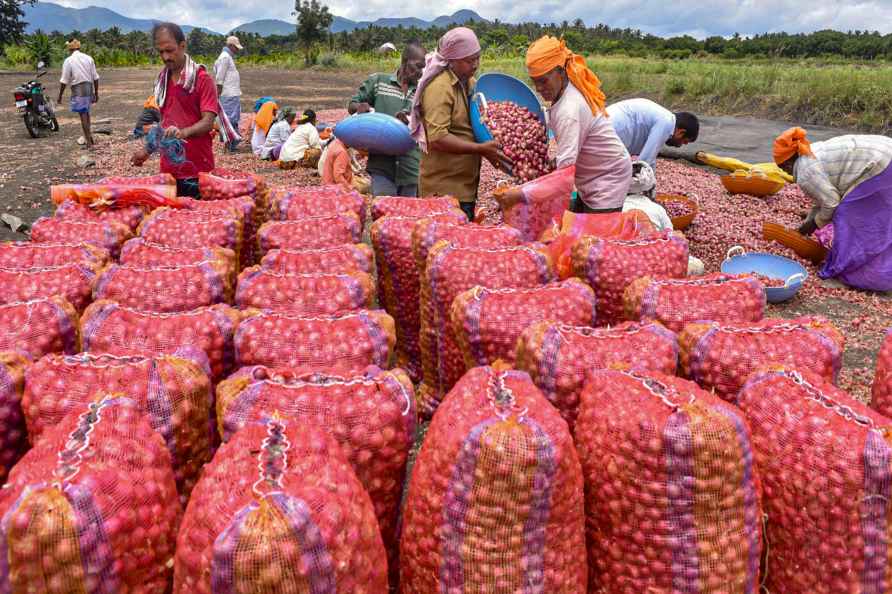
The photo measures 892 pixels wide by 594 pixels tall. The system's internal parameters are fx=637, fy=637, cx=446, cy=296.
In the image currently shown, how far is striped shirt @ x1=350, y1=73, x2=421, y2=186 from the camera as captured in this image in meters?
4.69

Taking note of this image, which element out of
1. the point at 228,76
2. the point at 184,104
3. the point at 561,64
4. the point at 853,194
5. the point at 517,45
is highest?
the point at 517,45

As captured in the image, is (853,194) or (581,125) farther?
(853,194)

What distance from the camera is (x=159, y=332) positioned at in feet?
5.70

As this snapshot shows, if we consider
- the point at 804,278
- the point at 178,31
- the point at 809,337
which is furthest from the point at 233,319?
the point at 804,278

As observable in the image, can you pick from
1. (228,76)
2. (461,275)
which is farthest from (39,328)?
(228,76)

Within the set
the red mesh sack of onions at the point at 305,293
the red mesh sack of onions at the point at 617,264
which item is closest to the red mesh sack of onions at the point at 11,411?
the red mesh sack of onions at the point at 305,293

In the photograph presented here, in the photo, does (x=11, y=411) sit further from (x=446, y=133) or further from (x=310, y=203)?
(x=446, y=133)

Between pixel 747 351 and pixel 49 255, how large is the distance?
2.33m

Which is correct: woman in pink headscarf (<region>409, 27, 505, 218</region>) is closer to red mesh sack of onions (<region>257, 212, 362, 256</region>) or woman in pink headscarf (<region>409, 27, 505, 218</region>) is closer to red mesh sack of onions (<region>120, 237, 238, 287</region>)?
red mesh sack of onions (<region>257, 212, 362, 256</region>)

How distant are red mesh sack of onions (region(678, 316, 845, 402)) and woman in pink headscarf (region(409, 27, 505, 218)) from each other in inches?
86.2

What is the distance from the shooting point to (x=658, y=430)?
1.27 meters

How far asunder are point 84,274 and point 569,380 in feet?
5.35

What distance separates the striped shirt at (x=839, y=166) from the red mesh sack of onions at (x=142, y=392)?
186 inches

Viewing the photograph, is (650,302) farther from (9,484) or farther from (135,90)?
(135,90)
